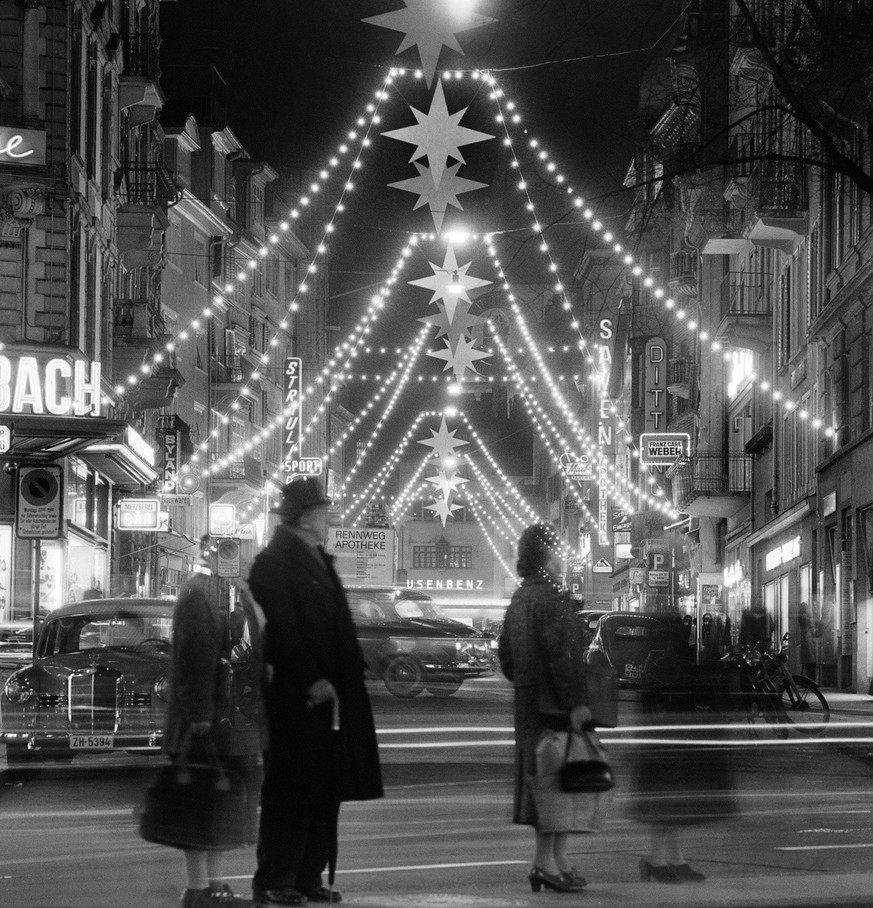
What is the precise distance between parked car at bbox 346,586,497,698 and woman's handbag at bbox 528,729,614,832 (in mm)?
17314

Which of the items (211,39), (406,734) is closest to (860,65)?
(406,734)

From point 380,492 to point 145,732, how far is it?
9039 centimetres

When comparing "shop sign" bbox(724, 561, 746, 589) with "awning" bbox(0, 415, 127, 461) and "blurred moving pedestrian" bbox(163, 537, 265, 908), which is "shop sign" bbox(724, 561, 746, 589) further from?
"blurred moving pedestrian" bbox(163, 537, 265, 908)

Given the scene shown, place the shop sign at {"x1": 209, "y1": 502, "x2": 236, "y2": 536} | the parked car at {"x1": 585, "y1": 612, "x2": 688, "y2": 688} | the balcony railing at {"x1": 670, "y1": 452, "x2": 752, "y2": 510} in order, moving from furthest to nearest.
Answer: the balcony railing at {"x1": 670, "y1": 452, "x2": 752, "y2": 510}, the shop sign at {"x1": 209, "y1": 502, "x2": 236, "y2": 536}, the parked car at {"x1": 585, "y1": 612, "x2": 688, "y2": 688}

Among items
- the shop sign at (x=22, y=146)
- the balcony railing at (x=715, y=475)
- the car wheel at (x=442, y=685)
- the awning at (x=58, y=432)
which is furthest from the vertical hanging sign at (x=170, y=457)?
the car wheel at (x=442, y=685)

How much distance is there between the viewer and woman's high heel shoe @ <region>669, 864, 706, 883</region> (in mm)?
8711

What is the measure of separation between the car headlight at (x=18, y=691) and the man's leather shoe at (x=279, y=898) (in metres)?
9.11

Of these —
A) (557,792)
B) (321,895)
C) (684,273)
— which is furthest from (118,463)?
(321,895)

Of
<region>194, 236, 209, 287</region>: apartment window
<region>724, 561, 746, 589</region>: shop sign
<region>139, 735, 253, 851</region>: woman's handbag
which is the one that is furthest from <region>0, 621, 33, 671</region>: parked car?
<region>194, 236, 209, 287</region>: apartment window

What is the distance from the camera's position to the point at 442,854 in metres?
10.2

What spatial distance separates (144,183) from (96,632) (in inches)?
1060

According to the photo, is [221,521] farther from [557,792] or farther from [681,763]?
[557,792]

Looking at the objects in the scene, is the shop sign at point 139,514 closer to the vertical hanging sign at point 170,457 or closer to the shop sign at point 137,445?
the shop sign at point 137,445

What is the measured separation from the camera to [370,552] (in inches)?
1908
